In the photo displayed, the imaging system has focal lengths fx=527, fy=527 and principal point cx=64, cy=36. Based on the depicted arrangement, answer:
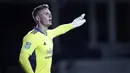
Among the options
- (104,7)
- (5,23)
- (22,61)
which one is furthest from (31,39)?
(104,7)

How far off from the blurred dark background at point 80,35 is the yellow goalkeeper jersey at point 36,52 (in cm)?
418

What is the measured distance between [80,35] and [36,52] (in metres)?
4.94

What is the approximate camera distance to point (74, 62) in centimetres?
1083

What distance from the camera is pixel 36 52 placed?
5.98 meters

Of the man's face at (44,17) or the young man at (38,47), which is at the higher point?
the man's face at (44,17)

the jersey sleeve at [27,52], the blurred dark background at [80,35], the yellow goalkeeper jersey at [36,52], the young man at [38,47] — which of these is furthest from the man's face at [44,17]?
the blurred dark background at [80,35]

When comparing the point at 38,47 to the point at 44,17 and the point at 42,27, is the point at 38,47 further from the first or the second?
the point at 44,17

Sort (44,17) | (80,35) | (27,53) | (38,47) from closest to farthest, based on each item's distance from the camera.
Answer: (27,53) < (38,47) < (44,17) < (80,35)

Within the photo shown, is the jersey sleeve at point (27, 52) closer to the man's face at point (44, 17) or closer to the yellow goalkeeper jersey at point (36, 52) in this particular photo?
the yellow goalkeeper jersey at point (36, 52)

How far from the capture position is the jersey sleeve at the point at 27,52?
5.83m

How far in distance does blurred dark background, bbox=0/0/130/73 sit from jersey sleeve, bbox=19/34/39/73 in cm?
430

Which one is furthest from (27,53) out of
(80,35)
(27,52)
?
(80,35)

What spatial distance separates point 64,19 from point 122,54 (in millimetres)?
1529

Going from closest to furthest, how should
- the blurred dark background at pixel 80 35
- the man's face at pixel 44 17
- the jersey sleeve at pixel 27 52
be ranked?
1. the jersey sleeve at pixel 27 52
2. the man's face at pixel 44 17
3. the blurred dark background at pixel 80 35
